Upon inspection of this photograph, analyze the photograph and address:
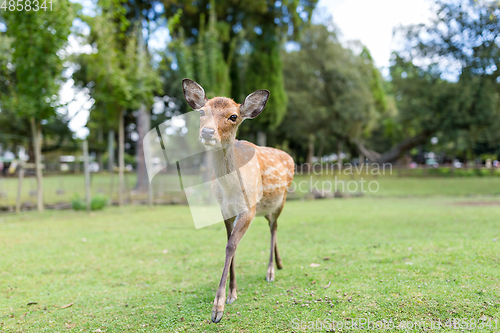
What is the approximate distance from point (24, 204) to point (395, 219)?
11527 mm

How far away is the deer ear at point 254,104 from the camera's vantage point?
10.7 feet

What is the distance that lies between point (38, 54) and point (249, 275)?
29.8 ft

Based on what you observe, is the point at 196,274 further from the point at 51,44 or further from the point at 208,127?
the point at 51,44

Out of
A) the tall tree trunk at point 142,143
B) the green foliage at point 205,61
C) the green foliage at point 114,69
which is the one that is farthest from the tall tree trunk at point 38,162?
the green foliage at point 205,61

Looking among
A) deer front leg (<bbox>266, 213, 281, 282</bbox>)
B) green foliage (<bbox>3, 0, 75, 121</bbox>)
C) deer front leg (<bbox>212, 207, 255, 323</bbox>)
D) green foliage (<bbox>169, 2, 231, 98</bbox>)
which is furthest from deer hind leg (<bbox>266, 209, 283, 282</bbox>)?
green foliage (<bbox>169, 2, 231, 98</bbox>)

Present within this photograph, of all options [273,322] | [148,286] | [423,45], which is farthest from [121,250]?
[423,45]

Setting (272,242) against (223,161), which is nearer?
(223,161)

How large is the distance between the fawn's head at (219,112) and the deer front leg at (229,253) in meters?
0.79

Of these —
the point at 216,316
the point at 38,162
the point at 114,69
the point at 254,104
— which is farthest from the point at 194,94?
the point at 114,69

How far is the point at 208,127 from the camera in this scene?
290 cm

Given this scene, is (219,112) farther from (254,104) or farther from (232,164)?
(232,164)

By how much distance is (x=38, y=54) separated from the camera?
30.4 feet

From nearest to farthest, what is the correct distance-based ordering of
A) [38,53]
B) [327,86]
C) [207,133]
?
[207,133] → [38,53] → [327,86]

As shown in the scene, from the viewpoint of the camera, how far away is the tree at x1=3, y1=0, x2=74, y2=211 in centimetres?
903
